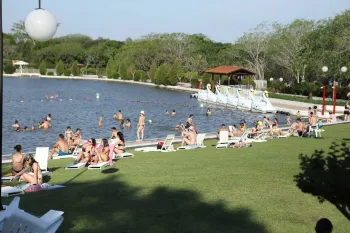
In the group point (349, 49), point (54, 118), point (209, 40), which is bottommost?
point (54, 118)

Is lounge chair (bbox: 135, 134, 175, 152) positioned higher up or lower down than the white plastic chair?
lower down

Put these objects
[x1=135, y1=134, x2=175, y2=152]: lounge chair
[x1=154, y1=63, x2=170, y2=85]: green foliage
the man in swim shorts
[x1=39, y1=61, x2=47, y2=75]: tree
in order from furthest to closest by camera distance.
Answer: [x1=39, y1=61, x2=47, y2=75]: tree → [x1=154, y1=63, x2=170, y2=85]: green foliage → the man in swim shorts → [x1=135, y1=134, x2=175, y2=152]: lounge chair

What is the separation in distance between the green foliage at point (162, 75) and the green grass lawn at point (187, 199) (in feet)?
177

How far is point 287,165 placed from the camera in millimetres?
10758

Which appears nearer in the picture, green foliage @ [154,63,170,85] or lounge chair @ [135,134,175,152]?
lounge chair @ [135,134,175,152]

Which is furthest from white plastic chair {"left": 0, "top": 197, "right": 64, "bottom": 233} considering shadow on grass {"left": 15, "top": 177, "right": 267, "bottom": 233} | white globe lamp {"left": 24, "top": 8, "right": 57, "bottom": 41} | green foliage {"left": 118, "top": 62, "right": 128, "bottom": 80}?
green foliage {"left": 118, "top": 62, "right": 128, "bottom": 80}

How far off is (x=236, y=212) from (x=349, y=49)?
37.8 meters

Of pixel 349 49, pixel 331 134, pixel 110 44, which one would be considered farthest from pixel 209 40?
pixel 331 134

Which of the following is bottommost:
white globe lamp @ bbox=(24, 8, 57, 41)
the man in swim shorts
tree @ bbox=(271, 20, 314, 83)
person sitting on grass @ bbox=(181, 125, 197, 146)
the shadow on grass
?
the man in swim shorts

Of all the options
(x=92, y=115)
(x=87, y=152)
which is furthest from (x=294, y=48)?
(x=87, y=152)

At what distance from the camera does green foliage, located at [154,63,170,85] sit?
2571 inches

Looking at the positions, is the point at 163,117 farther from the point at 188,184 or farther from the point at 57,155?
the point at 188,184

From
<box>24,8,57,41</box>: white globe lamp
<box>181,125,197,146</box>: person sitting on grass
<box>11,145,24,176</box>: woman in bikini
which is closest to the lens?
<box>24,8,57,41</box>: white globe lamp

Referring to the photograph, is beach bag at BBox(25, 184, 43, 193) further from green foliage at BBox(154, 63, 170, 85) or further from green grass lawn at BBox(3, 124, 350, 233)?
green foliage at BBox(154, 63, 170, 85)
